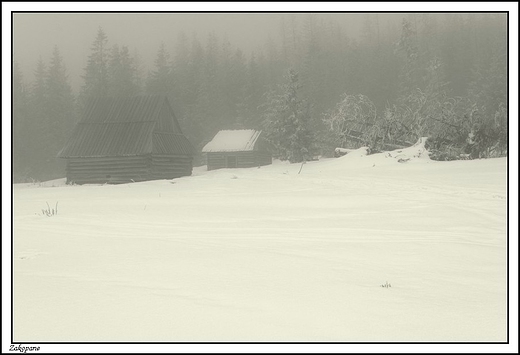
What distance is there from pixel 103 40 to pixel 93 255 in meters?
55.6

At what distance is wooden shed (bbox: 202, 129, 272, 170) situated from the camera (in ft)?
133

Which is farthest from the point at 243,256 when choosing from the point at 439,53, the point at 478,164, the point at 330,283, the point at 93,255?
→ the point at 439,53

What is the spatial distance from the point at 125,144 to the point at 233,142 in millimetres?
15080

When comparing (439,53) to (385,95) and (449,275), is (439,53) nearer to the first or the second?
(385,95)

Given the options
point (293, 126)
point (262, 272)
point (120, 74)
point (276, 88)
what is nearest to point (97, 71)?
Result: point (120, 74)

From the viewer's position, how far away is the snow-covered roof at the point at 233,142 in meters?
40.3

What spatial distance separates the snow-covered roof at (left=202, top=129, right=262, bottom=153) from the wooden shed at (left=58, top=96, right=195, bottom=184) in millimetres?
10716

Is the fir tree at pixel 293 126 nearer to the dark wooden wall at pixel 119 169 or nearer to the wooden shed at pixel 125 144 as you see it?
the wooden shed at pixel 125 144

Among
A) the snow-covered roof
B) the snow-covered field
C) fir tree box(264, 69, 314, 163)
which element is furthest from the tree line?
the snow-covered field

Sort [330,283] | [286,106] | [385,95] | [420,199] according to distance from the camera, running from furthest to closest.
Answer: [385,95] < [286,106] < [420,199] < [330,283]

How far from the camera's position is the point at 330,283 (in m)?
4.55

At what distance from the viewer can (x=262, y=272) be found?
16.2ft

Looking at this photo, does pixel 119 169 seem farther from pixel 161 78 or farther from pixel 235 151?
pixel 161 78

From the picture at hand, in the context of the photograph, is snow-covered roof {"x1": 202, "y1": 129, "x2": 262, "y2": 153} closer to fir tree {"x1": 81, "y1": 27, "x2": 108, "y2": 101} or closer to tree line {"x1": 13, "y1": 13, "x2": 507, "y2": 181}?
tree line {"x1": 13, "y1": 13, "x2": 507, "y2": 181}
